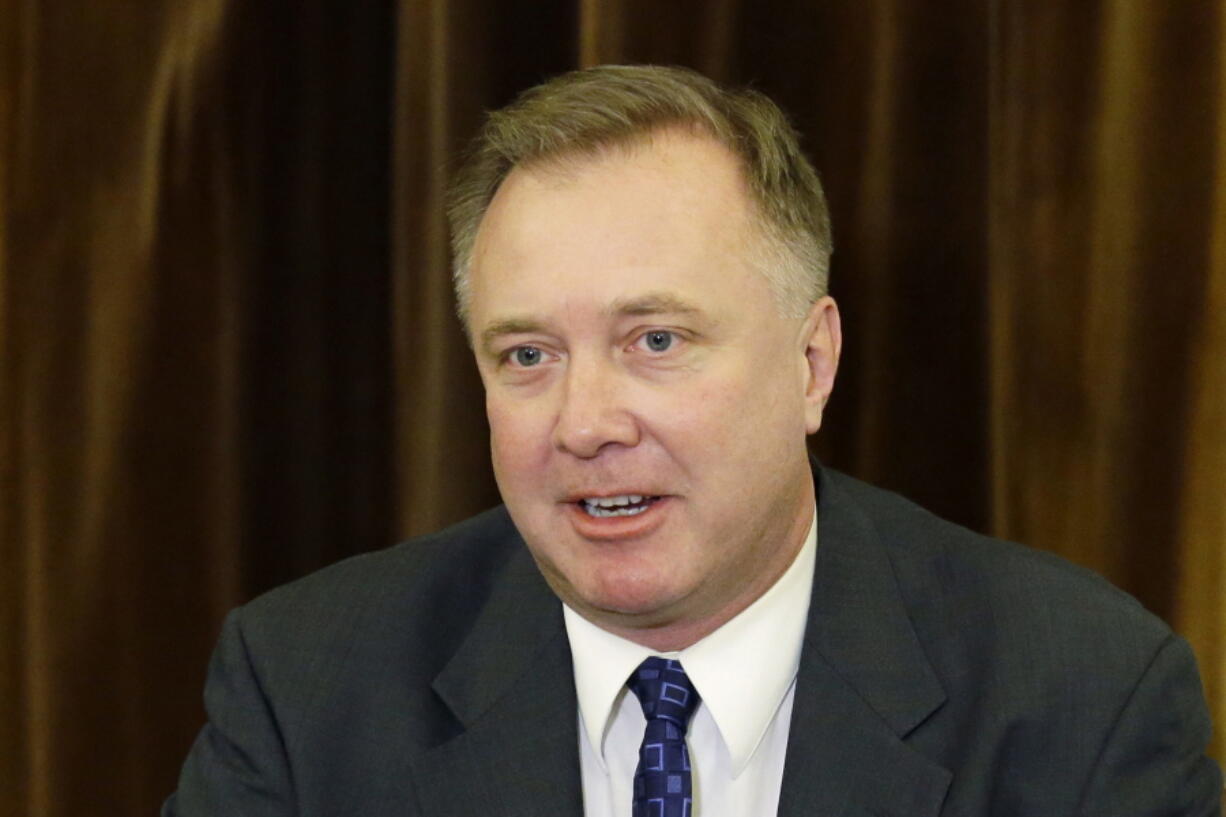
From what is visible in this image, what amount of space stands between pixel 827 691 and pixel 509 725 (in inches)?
13.5

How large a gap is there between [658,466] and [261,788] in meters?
0.58

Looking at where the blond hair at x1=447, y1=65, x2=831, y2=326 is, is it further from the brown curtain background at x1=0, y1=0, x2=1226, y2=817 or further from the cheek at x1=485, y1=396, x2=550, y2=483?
the brown curtain background at x1=0, y1=0, x2=1226, y2=817

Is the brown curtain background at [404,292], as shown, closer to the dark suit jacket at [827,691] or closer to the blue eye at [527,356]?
the dark suit jacket at [827,691]

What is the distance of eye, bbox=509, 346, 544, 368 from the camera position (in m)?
1.67

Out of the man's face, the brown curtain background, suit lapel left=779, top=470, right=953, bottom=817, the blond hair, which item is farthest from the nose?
the brown curtain background

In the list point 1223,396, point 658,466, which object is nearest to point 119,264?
point 658,466

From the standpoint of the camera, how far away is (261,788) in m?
1.75

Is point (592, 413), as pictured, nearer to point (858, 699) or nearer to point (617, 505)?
point (617, 505)

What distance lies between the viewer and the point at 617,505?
1632mm

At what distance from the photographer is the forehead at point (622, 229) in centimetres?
161

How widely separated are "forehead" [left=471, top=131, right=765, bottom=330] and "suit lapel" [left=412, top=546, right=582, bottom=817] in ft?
1.23

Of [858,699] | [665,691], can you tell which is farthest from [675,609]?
[858,699]

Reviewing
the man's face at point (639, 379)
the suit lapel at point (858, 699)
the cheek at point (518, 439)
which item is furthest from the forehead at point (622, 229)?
the suit lapel at point (858, 699)

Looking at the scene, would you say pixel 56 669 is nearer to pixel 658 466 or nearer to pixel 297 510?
pixel 297 510
